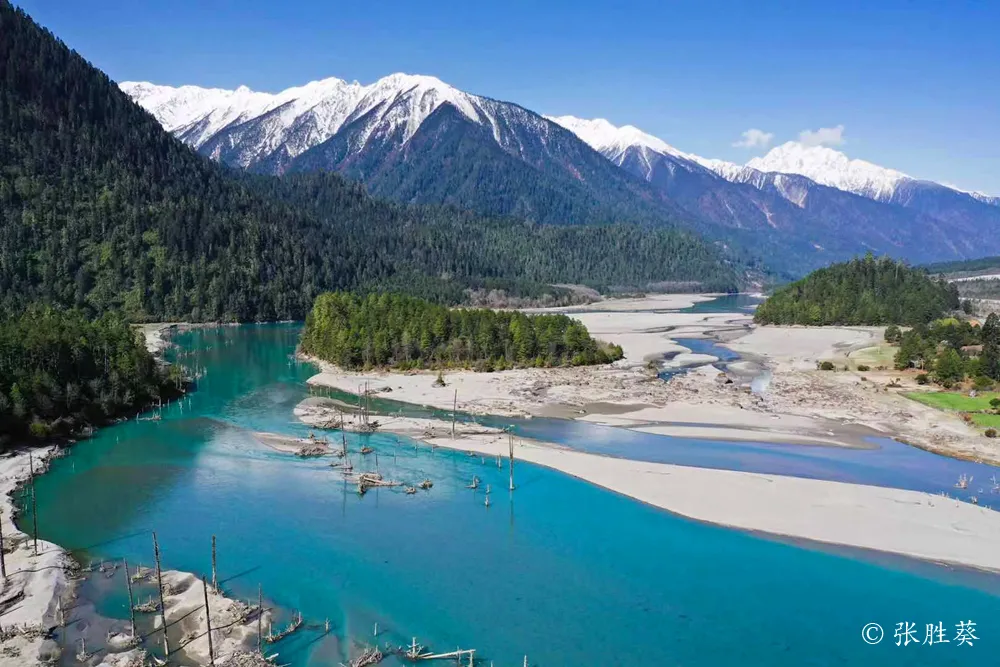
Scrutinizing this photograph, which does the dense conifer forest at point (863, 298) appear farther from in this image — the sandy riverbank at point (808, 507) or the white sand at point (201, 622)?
the white sand at point (201, 622)

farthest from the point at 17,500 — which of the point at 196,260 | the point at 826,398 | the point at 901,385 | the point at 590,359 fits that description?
the point at 196,260

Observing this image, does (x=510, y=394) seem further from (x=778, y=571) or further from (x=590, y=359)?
(x=778, y=571)

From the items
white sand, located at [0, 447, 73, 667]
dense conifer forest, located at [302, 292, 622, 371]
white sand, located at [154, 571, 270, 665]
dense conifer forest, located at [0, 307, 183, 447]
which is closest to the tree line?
A: dense conifer forest, located at [302, 292, 622, 371]

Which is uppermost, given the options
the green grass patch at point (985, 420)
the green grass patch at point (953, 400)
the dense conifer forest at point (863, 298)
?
the dense conifer forest at point (863, 298)

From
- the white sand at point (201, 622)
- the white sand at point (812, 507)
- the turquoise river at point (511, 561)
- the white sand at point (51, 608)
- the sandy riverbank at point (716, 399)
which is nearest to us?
the white sand at point (51, 608)

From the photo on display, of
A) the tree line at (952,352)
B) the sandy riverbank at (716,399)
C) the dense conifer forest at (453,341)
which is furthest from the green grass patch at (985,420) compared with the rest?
the dense conifer forest at (453,341)

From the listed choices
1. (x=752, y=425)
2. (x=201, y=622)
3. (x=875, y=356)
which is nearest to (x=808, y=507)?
(x=752, y=425)
